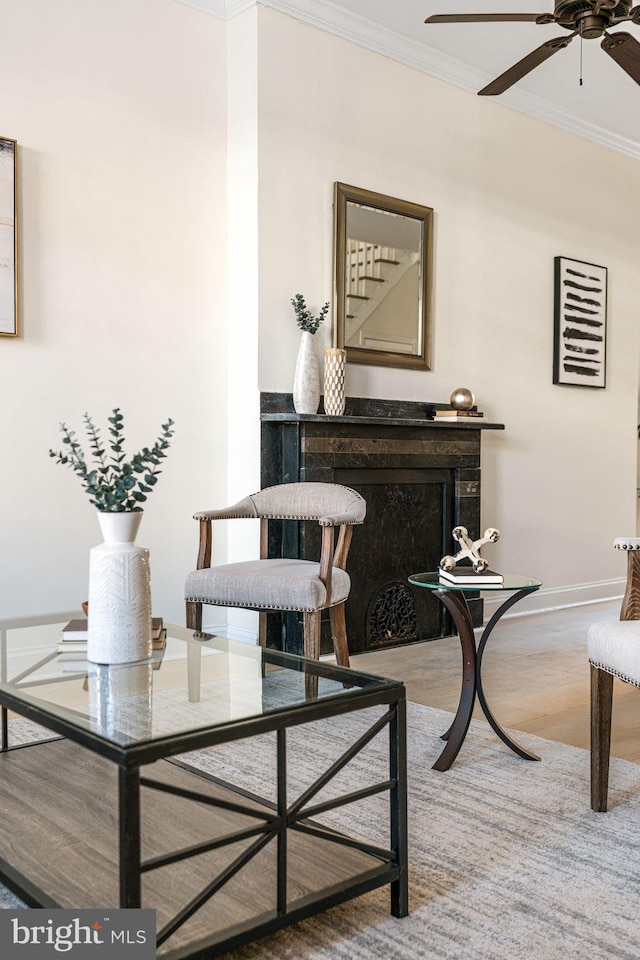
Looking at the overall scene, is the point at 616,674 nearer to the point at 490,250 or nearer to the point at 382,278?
the point at 382,278

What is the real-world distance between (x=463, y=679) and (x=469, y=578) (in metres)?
0.30

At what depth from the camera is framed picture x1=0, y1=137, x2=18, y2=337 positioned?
11.4ft

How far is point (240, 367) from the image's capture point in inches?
164

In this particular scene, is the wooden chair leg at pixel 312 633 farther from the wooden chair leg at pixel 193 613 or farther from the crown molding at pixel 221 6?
the crown molding at pixel 221 6

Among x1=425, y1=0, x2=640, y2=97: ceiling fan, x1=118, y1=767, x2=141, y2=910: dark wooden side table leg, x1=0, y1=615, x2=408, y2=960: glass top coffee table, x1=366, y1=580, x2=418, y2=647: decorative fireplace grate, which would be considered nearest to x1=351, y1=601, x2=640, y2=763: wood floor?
x1=366, y1=580, x2=418, y2=647: decorative fireplace grate

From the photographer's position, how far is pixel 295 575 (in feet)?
10.3

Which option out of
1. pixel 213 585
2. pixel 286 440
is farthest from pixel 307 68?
pixel 213 585

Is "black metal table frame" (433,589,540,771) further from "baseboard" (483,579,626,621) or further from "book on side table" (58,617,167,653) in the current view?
"baseboard" (483,579,626,621)

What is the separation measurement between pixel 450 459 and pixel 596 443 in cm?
164

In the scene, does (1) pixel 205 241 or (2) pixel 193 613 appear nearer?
(2) pixel 193 613

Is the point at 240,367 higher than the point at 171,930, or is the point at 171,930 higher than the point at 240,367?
the point at 240,367

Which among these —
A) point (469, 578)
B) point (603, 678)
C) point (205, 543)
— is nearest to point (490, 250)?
point (205, 543)

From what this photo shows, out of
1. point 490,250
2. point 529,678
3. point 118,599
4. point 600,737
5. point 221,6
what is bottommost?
point 529,678

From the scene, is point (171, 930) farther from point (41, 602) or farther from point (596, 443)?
point (596, 443)
